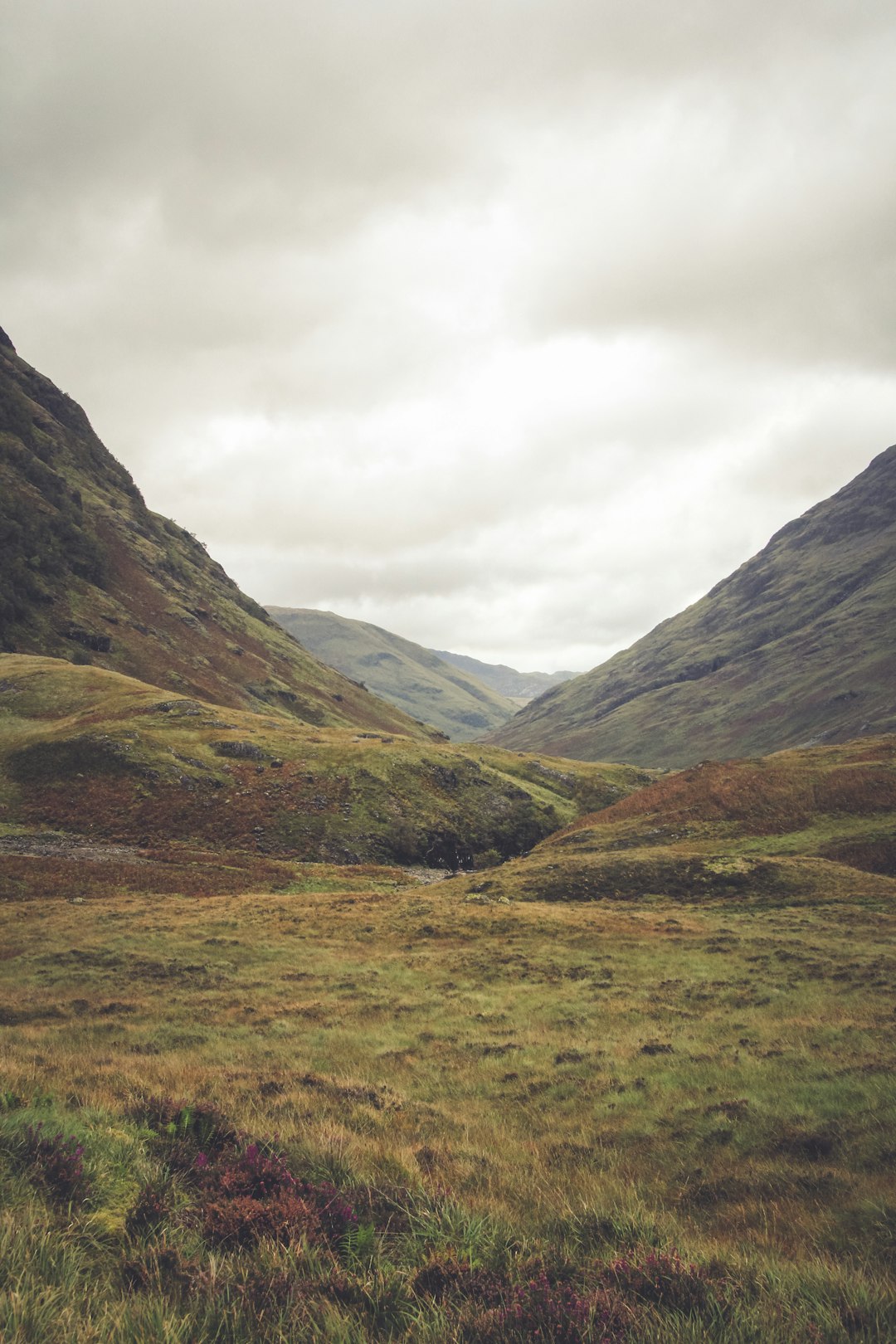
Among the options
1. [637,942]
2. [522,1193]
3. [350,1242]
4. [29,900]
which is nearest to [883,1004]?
[637,942]

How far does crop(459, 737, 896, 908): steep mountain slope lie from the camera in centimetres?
3619

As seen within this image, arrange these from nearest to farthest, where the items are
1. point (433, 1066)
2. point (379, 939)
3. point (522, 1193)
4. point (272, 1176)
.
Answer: point (272, 1176) → point (522, 1193) → point (433, 1066) → point (379, 939)

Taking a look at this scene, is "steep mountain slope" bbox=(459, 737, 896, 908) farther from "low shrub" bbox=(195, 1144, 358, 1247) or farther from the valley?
"low shrub" bbox=(195, 1144, 358, 1247)

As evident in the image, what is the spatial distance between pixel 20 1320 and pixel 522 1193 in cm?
585

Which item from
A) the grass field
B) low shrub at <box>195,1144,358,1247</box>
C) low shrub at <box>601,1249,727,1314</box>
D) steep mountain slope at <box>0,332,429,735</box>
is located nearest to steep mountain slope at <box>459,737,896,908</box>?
the grass field

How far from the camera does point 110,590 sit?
142625mm

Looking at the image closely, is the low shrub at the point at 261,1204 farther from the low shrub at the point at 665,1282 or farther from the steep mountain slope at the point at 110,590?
the steep mountain slope at the point at 110,590

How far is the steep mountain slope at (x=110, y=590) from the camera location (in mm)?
121000

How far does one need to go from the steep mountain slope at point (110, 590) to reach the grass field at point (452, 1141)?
109074 millimetres

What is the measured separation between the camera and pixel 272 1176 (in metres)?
7.16

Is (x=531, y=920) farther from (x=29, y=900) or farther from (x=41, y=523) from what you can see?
(x=41, y=523)

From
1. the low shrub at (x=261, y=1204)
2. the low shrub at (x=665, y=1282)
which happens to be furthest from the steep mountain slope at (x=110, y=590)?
the low shrub at (x=665, y=1282)

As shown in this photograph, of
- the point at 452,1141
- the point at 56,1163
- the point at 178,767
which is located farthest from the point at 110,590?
the point at 56,1163

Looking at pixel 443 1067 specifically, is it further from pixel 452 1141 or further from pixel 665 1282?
pixel 665 1282
